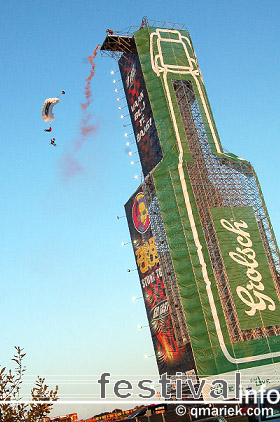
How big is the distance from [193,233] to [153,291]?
9099mm

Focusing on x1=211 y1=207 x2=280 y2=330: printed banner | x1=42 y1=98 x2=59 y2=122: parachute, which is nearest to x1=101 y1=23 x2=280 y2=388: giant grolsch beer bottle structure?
x1=211 y1=207 x2=280 y2=330: printed banner

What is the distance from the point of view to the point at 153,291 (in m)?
46.8

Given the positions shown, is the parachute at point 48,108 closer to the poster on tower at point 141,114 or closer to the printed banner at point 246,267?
the poster on tower at point 141,114

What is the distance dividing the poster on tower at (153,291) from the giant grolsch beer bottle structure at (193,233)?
100 millimetres

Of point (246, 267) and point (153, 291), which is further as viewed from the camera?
point (153, 291)

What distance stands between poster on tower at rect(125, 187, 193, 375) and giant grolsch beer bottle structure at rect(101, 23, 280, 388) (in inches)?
3.9

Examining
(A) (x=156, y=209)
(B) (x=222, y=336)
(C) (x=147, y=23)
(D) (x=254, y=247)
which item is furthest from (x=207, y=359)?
(C) (x=147, y=23)

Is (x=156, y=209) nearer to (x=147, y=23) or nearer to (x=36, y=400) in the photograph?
(x=147, y=23)

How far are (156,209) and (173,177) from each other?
4330 millimetres

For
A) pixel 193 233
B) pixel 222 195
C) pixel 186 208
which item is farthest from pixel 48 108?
pixel 222 195

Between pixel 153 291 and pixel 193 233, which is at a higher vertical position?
pixel 193 233

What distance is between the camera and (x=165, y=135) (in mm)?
46656

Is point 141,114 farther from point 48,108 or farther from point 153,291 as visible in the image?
point 153,291

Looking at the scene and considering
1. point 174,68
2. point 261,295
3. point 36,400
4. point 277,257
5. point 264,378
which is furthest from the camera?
point 174,68
